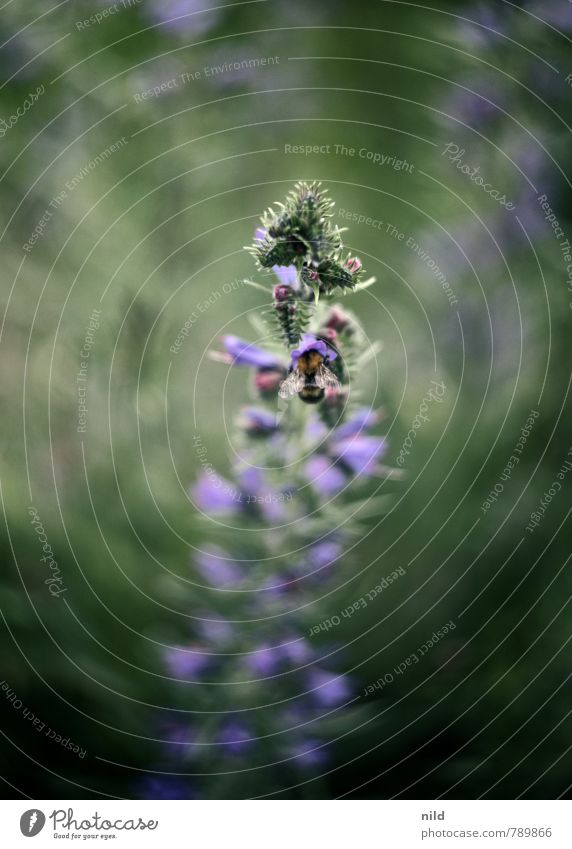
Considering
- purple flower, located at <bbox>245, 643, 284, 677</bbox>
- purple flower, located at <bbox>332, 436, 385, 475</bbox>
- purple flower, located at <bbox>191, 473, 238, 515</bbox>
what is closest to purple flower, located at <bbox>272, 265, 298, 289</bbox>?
purple flower, located at <bbox>332, 436, 385, 475</bbox>

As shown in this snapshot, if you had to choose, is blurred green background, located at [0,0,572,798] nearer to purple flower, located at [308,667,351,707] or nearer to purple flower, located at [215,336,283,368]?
purple flower, located at [308,667,351,707]

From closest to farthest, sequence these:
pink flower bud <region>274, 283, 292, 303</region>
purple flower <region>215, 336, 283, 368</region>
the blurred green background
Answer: pink flower bud <region>274, 283, 292, 303</region>, purple flower <region>215, 336, 283, 368</region>, the blurred green background

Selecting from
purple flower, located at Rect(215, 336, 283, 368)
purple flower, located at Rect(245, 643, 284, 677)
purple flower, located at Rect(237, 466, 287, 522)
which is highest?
purple flower, located at Rect(215, 336, 283, 368)

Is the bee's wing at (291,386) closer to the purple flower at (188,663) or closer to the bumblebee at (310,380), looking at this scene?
the bumblebee at (310,380)

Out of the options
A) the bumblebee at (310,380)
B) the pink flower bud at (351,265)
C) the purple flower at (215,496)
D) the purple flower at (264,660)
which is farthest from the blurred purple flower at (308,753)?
the pink flower bud at (351,265)

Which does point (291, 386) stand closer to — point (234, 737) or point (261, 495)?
point (261, 495)

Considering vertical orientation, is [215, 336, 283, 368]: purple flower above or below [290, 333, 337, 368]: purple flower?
above

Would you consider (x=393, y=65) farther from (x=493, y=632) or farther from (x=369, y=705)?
(x=369, y=705)
